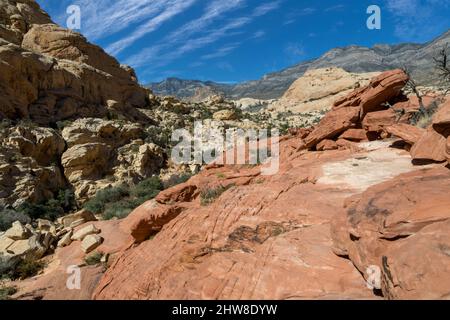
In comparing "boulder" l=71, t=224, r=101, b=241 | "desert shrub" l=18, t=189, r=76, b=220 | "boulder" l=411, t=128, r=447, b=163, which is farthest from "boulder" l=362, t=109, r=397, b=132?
"desert shrub" l=18, t=189, r=76, b=220

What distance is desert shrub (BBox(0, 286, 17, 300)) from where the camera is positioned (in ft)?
29.9

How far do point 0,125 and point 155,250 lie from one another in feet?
69.4

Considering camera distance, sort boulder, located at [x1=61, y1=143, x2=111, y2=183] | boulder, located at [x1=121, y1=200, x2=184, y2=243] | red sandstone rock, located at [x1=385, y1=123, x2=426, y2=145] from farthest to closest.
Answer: boulder, located at [x1=61, y1=143, x2=111, y2=183] → boulder, located at [x1=121, y1=200, x2=184, y2=243] → red sandstone rock, located at [x1=385, y1=123, x2=426, y2=145]

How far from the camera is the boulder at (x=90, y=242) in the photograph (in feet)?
Result: 36.2

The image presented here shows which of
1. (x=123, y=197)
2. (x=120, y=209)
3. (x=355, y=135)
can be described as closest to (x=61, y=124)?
(x=123, y=197)

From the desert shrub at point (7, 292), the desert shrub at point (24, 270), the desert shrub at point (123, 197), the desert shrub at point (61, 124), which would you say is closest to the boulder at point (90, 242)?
the desert shrub at point (24, 270)

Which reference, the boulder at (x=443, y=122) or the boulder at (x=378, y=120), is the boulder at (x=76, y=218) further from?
the boulder at (x=443, y=122)

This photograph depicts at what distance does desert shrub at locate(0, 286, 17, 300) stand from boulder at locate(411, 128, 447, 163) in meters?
11.1

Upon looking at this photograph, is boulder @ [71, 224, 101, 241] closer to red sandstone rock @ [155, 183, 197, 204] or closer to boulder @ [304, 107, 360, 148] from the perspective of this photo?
red sandstone rock @ [155, 183, 197, 204]

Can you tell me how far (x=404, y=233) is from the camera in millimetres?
4688

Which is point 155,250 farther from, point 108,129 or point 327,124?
point 108,129

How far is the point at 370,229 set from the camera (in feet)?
17.1

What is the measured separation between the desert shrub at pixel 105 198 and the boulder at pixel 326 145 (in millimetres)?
13089
